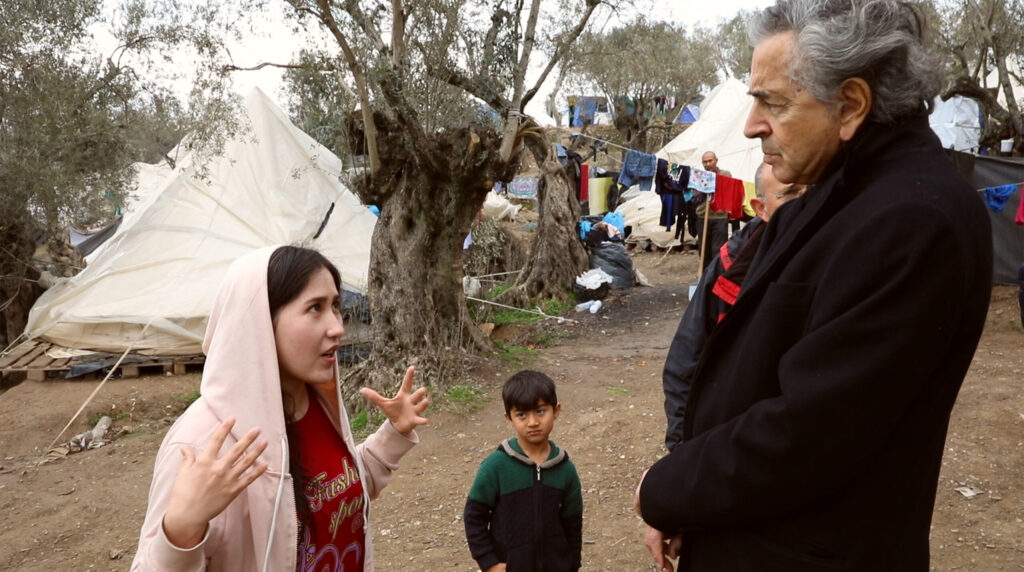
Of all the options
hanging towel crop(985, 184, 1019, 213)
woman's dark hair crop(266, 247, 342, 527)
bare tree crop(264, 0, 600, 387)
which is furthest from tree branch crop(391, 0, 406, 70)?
hanging towel crop(985, 184, 1019, 213)

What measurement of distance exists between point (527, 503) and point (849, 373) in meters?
1.59

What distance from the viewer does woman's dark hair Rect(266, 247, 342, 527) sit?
175 centimetres

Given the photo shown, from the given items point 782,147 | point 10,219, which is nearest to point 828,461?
point 782,147

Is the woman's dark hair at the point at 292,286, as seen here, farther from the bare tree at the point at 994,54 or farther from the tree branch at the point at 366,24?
the bare tree at the point at 994,54

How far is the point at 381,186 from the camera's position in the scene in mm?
7383

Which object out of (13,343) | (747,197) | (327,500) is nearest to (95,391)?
(13,343)

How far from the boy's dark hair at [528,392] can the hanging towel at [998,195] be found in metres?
8.84

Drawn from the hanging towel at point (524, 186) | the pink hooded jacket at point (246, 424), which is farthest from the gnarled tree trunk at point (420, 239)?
the hanging towel at point (524, 186)

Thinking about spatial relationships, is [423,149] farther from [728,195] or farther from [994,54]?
[994,54]

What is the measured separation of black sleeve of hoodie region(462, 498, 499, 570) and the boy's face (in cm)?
28

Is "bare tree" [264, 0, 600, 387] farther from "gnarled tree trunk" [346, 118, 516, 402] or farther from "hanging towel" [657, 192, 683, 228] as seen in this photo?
"hanging towel" [657, 192, 683, 228]

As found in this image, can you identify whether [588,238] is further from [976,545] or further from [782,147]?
[782,147]

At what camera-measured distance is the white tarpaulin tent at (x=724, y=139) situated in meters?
17.9

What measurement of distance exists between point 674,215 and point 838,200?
45.5 feet
